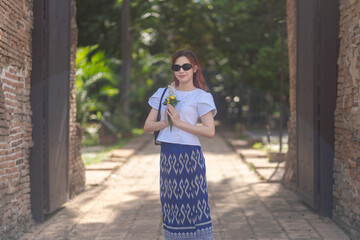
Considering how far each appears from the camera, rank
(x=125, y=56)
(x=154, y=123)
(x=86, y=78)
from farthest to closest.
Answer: (x=125, y=56), (x=86, y=78), (x=154, y=123)

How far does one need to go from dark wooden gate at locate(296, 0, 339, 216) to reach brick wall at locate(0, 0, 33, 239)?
3.41 metres

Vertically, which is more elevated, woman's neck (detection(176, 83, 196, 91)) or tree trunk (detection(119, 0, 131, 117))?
tree trunk (detection(119, 0, 131, 117))

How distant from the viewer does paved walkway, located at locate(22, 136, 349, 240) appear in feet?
18.6

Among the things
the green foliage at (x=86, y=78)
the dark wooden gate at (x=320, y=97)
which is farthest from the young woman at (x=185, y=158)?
the green foliage at (x=86, y=78)

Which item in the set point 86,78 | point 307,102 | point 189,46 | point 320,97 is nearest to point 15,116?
point 320,97

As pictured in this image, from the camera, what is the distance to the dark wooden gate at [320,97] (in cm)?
621

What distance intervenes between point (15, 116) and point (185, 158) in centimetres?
246

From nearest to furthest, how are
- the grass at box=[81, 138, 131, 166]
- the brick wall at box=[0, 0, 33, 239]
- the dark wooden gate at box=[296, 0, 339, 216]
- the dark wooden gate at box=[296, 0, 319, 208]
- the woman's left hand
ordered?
the woman's left hand
the brick wall at box=[0, 0, 33, 239]
the dark wooden gate at box=[296, 0, 339, 216]
the dark wooden gate at box=[296, 0, 319, 208]
the grass at box=[81, 138, 131, 166]

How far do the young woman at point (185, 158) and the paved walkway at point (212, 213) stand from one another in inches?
66.0

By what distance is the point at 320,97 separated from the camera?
6301 millimetres

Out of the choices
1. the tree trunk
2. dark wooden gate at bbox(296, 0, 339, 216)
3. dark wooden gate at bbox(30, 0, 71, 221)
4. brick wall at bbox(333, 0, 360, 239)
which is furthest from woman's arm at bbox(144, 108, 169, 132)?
the tree trunk

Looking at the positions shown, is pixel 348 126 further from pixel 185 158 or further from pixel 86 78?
pixel 86 78

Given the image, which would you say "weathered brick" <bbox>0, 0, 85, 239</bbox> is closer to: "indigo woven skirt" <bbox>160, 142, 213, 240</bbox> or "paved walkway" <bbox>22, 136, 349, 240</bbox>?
"paved walkway" <bbox>22, 136, 349, 240</bbox>

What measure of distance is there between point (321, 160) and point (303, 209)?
0.94 meters
